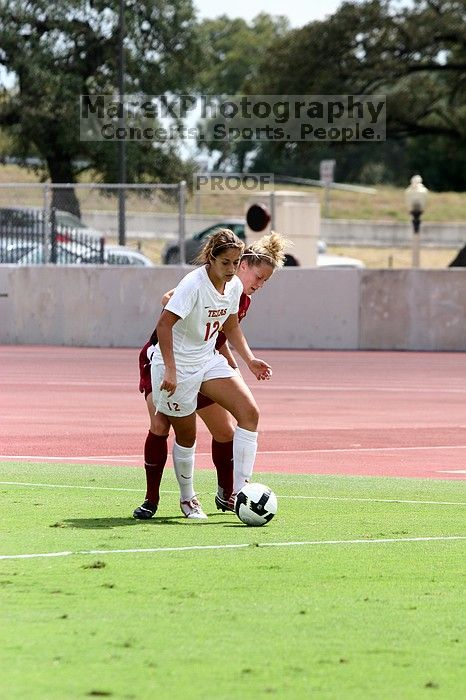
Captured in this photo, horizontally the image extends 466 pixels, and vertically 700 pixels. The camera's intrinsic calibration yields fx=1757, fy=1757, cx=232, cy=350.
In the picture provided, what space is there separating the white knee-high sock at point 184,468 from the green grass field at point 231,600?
0.57 feet

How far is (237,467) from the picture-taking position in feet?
33.9

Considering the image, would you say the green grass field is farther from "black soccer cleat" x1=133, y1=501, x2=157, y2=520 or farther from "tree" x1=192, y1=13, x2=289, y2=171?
"tree" x1=192, y1=13, x2=289, y2=171

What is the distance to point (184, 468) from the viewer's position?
1026 cm

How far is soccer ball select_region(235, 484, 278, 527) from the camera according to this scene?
988 centimetres

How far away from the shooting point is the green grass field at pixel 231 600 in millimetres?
5914

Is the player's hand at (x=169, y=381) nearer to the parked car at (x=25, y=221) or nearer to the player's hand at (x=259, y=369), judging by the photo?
the player's hand at (x=259, y=369)

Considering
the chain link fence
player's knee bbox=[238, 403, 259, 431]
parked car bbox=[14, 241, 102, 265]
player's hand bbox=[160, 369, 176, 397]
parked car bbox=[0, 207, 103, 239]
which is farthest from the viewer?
parked car bbox=[14, 241, 102, 265]

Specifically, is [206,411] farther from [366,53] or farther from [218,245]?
[366,53]

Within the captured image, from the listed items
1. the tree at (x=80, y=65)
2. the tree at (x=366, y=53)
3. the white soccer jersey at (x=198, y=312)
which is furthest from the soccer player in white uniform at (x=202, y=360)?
the tree at (x=80, y=65)

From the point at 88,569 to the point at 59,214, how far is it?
23761 millimetres

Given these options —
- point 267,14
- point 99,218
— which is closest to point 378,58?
point 99,218

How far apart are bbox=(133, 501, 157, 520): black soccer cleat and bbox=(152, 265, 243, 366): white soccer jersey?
33.7 inches

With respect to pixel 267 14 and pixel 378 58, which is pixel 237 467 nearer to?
pixel 378 58

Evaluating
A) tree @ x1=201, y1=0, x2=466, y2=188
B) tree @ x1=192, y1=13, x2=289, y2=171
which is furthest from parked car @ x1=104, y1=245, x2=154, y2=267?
tree @ x1=192, y1=13, x2=289, y2=171
